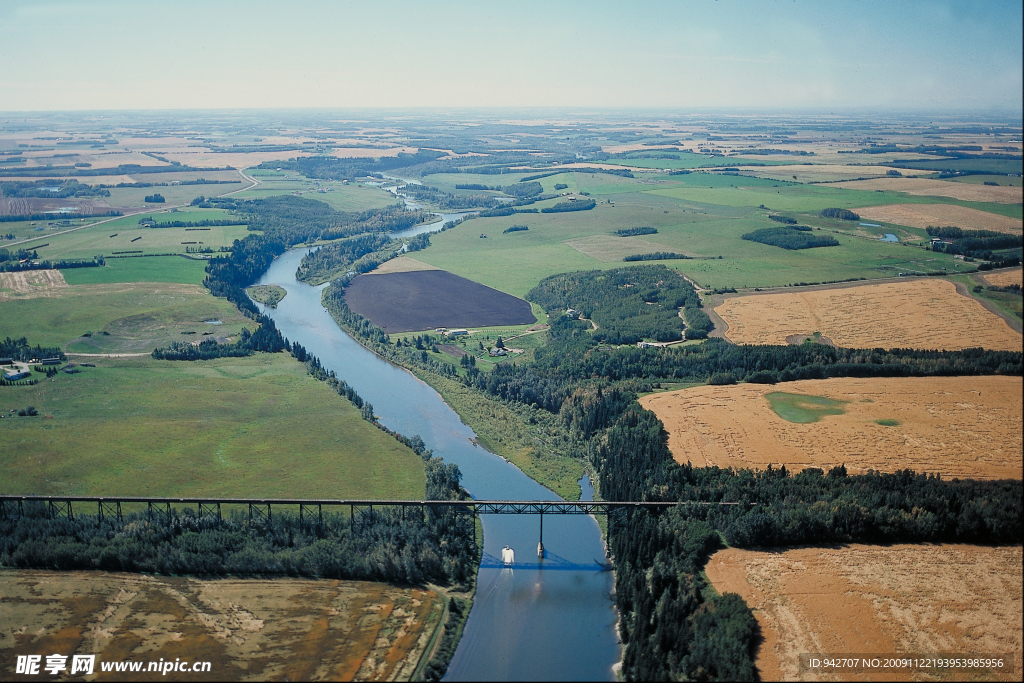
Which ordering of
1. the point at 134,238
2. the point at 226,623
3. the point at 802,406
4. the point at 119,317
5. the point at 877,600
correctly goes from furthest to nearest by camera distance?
1. the point at 134,238
2. the point at 119,317
3. the point at 802,406
4. the point at 226,623
5. the point at 877,600

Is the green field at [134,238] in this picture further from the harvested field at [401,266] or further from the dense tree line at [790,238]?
the dense tree line at [790,238]

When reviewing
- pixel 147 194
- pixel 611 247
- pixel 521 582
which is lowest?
pixel 521 582

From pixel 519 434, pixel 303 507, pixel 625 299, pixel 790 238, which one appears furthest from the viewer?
pixel 790 238

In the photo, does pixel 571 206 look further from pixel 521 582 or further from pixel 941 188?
pixel 521 582

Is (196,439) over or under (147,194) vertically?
under

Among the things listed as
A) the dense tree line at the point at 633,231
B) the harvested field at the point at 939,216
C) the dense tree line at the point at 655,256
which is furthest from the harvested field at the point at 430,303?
the harvested field at the point at 939,216

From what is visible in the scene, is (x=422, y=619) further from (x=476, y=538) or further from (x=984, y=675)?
(x=984, y=675)

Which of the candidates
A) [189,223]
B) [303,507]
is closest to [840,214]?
[189,223]

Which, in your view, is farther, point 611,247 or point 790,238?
point 611,247
